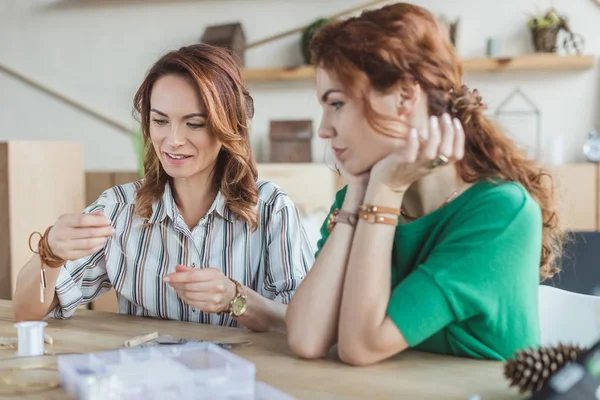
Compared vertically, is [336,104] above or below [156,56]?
below

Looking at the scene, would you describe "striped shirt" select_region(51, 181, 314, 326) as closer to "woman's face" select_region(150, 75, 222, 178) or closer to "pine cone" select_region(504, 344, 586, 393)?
"woman's face" select_region(150, 75, 222, 178)

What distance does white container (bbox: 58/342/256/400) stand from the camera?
0.86 meters

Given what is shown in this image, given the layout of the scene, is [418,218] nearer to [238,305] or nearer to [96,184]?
[238,305]

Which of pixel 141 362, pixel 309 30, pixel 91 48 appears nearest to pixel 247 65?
pixel 309 30

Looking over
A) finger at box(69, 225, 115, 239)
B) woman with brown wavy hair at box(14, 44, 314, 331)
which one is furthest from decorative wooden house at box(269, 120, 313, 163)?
finger at box(69, 225, 115, 239)

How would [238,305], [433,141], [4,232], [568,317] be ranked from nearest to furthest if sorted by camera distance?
[433,141] < [568,317] < [238,305] < [4,232]

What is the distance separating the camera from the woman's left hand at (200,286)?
131 cm

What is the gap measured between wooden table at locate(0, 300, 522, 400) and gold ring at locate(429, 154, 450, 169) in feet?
1.00

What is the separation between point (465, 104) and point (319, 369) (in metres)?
0.48

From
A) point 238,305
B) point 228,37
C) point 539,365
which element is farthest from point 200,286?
point 228,37

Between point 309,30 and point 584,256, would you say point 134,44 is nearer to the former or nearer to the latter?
point 309,30

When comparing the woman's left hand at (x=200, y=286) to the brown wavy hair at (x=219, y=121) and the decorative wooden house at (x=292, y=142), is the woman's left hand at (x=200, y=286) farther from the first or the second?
the decorative wooden house at (x=292, y=142)

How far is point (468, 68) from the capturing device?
139 inches

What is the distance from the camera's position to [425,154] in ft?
3.49
